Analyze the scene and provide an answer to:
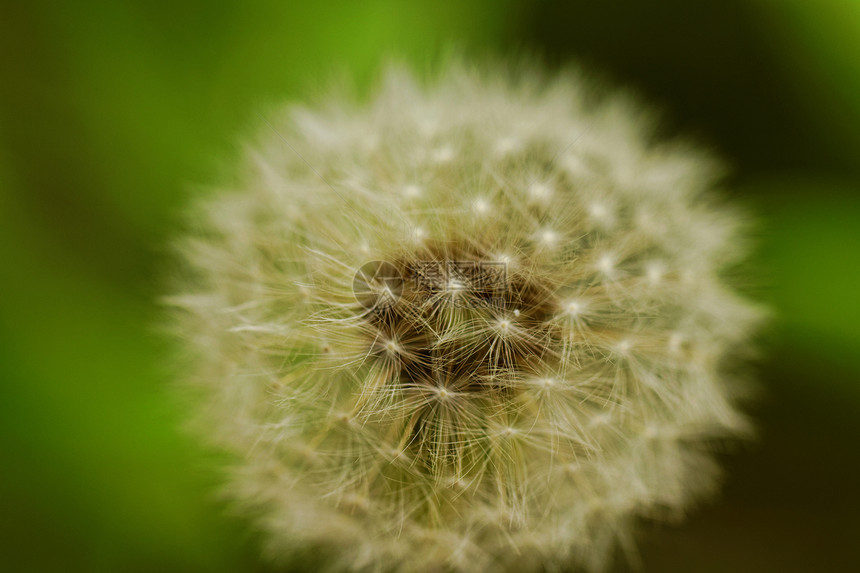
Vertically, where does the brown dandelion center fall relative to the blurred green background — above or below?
below

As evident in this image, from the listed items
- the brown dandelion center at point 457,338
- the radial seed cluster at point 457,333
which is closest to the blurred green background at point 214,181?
the radial seed cluster at point 457,333

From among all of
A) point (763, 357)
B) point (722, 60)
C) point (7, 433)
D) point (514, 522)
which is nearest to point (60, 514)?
point (7, 433)

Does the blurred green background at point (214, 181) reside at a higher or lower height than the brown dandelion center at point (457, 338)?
higher

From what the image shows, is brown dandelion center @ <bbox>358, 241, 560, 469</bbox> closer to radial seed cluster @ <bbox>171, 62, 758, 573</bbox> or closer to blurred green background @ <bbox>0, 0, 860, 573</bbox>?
radial seed cluster @ <bbox>171, 62, 758, 573</bbox>

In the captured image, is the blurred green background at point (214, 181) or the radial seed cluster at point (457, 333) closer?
the radial seed cluster at point (457, 333)

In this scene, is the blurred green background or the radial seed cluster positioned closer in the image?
the radial seed cluster

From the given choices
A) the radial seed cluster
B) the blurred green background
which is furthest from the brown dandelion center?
the blurred green background

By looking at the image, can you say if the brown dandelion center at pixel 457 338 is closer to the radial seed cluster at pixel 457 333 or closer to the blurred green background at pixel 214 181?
the radial seed cluster at pixel 457 333

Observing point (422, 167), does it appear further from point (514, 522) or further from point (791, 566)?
point (791, 566)
